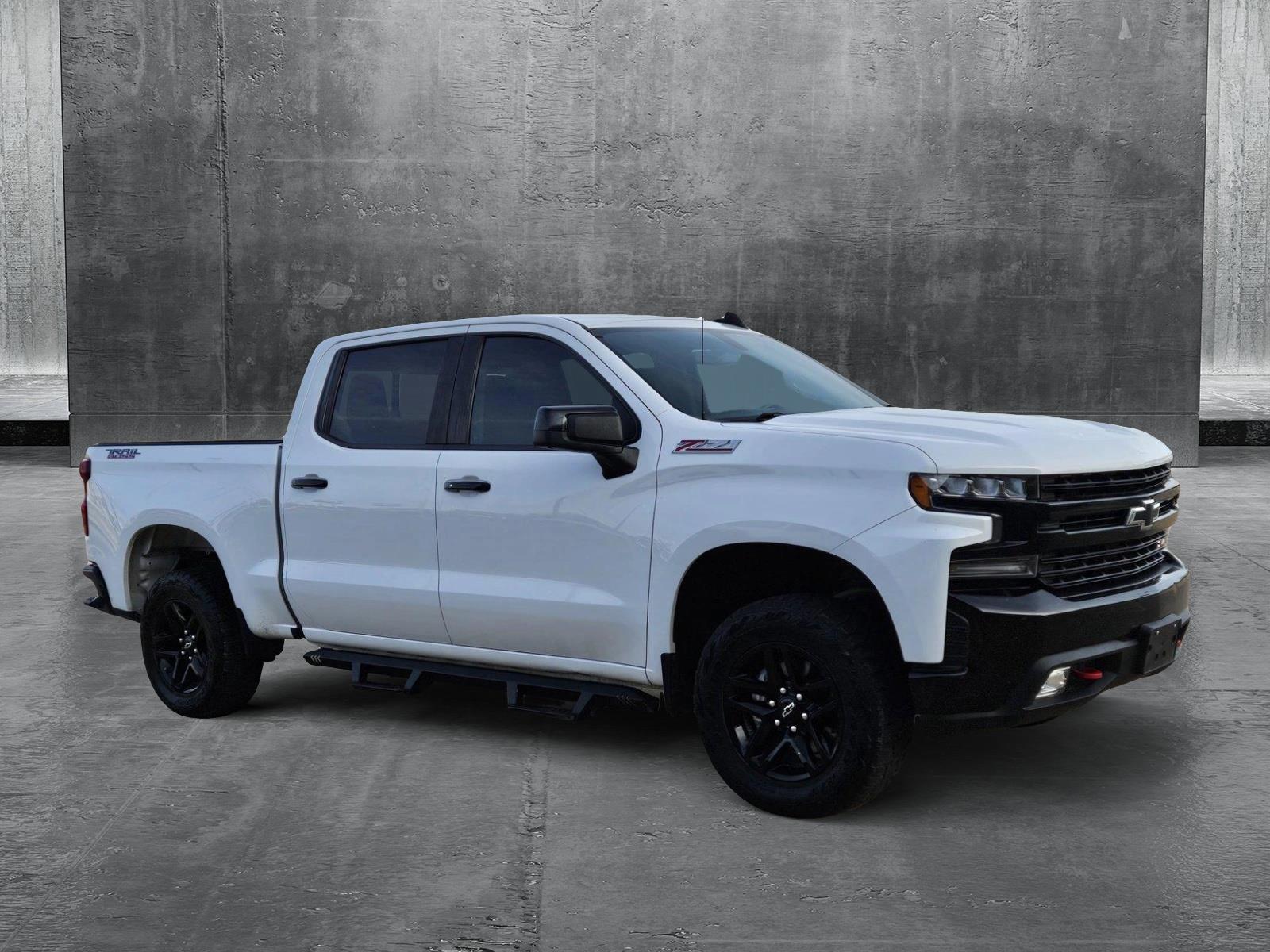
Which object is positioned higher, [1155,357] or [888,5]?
[888,5]

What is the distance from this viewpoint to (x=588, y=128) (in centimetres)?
1875

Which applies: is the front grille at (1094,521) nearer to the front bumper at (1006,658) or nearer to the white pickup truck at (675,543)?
the white pickup truck at (675,543)

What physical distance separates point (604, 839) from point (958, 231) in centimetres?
1497

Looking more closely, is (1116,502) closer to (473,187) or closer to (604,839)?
(604,839)

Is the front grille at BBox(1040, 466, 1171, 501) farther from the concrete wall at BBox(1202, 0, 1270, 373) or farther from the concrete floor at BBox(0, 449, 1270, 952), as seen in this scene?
the concrete wall at BBox(1202, 0, 1270, 373)

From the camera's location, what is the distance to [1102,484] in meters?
5.18

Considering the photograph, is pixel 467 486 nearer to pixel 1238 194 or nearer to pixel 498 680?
pixel 498 680

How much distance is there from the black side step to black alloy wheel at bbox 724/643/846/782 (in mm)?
579

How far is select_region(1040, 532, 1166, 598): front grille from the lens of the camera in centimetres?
504

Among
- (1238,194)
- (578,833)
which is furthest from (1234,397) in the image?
(578,833)

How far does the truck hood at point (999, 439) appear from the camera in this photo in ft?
16.1

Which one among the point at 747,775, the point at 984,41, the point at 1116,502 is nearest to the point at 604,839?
the point at 747,775

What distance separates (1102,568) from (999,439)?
2.20 ft

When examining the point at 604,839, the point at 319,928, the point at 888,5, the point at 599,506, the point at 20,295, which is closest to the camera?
the point at 319,928
